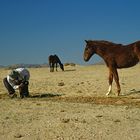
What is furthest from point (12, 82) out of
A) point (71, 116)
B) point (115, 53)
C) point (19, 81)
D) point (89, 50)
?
point (71, 116)

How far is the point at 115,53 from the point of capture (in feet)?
60.7

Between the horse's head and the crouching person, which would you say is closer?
the crouching person

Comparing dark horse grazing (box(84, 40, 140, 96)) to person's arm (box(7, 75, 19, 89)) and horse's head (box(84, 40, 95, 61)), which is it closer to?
horse's head (box(84, 40, 95, 61))

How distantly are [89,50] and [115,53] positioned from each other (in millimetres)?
1375

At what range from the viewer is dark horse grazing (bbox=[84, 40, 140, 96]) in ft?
59.3

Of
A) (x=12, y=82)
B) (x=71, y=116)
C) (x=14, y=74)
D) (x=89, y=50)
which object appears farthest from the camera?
(x=89, y=50)

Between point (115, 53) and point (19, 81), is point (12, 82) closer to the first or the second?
point (19, 81)

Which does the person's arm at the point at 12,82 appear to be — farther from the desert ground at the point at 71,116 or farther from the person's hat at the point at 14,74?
the desert ground at the point at 71,116

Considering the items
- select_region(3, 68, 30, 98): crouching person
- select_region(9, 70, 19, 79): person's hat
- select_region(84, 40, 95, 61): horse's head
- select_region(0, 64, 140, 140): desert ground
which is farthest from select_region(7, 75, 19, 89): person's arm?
select_region(84, 40, 95, 61): horse's head

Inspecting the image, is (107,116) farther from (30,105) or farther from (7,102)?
(7,102)

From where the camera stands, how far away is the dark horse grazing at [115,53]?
59.3 feet

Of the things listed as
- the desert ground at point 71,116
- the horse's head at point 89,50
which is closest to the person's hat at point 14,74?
the desert ground at point 71,116

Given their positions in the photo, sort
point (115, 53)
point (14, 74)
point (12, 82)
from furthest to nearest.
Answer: point (115, 53) → point (12, 82) → point (14, 74)

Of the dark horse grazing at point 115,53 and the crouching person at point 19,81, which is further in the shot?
the dark horse grazing at point 115,53
